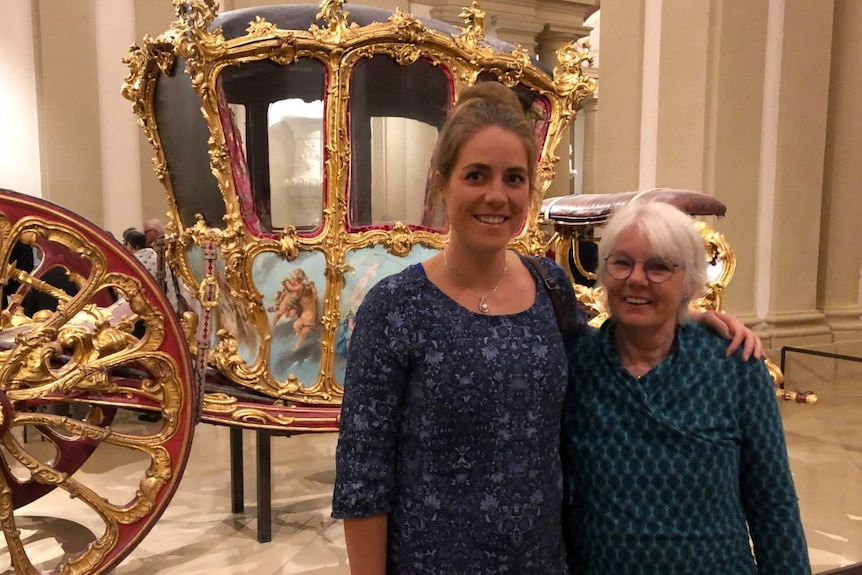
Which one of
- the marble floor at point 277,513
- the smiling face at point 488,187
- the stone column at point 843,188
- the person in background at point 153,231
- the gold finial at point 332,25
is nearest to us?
the smiling face at point 488,187

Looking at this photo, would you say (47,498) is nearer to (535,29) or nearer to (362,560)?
(362,560)

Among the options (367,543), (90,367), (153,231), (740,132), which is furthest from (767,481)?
(740,132)

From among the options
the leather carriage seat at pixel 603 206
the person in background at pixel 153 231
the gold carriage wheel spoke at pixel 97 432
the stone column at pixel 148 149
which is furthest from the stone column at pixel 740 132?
the gold carriage wheel spoke at pixel 97 432

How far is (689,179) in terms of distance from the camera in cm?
551

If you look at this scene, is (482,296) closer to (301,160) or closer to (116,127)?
(301,160)

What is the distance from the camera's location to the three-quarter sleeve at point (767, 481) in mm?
1201

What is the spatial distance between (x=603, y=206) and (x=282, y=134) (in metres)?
1.32

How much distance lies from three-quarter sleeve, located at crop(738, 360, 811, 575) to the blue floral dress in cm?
31

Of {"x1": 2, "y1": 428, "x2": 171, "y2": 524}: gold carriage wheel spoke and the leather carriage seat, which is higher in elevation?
the leather carriage seat

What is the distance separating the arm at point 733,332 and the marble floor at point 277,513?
6.30 feet

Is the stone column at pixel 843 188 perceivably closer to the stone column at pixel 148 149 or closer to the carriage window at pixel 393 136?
the carriage window at pixel 393 136

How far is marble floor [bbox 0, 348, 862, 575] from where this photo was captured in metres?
2.80

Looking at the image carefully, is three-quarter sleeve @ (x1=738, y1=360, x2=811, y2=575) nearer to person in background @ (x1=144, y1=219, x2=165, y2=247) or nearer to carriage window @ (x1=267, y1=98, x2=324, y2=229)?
carriage window @ (x1=267, y1=98, x2=324, y2=229)

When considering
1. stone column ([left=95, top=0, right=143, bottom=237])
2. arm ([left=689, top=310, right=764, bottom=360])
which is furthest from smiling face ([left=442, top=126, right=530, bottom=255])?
stone column ([left=95, top=0, right=143, bottom=237])
